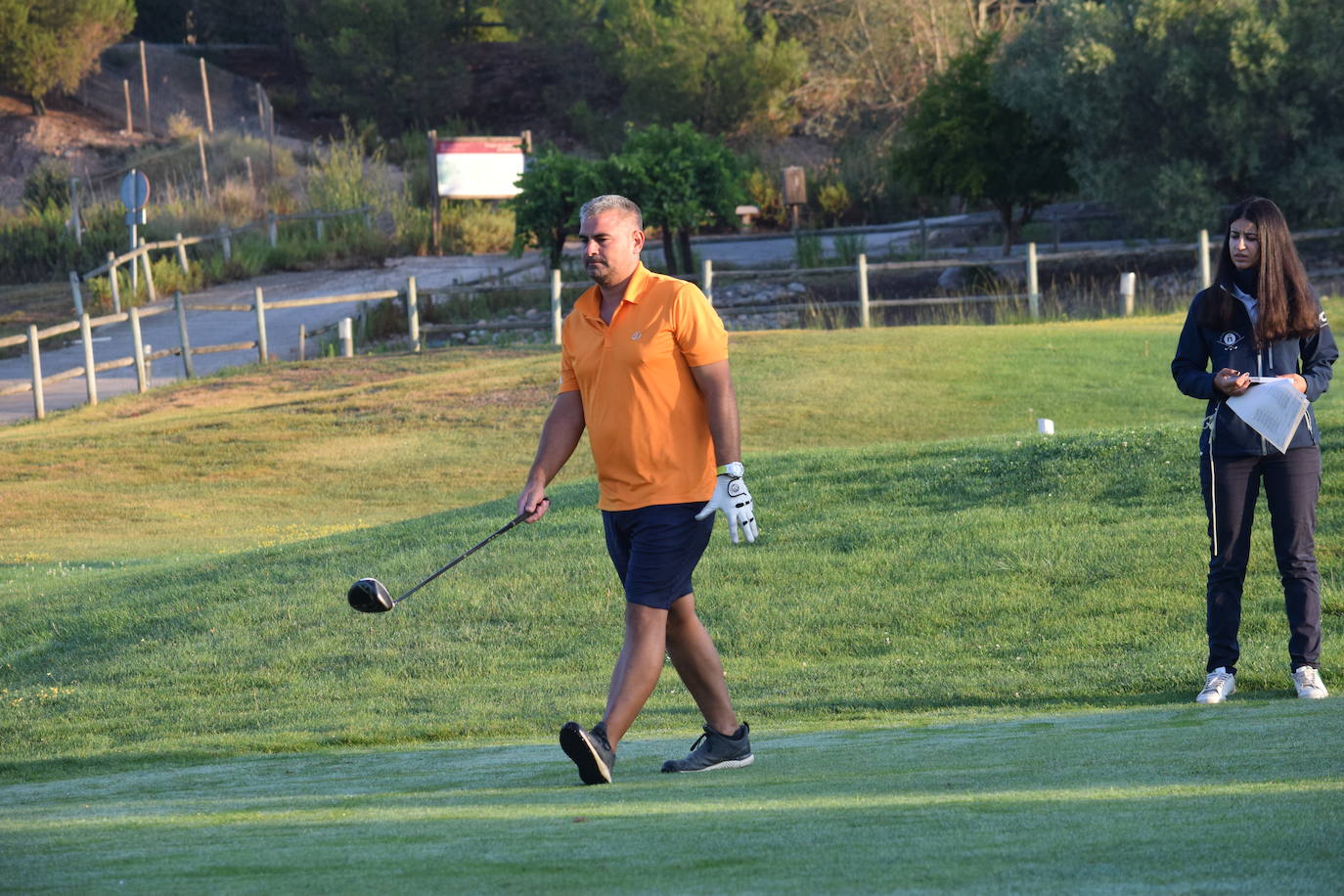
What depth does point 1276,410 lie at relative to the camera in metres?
7.01

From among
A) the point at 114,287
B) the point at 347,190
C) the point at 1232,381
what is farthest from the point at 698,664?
the point at 347,190

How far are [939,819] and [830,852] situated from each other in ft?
1.65

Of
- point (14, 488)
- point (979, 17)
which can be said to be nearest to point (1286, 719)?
point (14, 488)

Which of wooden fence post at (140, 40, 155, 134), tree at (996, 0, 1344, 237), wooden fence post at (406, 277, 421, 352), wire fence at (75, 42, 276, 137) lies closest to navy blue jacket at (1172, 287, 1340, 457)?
wooden fence post at (406, 277, 421, 352)

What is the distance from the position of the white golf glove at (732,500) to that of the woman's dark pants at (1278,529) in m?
2.44

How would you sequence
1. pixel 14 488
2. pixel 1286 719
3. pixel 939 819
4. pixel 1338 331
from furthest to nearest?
pixel 1338 331
pixel 14 488
pixel 1286 719
pixel 939 819

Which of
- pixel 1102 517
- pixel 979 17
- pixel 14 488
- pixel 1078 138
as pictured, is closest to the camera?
pixel 1102 517

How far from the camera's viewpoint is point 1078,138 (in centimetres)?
3594

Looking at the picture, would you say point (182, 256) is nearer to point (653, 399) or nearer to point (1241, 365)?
point (1241, 365)

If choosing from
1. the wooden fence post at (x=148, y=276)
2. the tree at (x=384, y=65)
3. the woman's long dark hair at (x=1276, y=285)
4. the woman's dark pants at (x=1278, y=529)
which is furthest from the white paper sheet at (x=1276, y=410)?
the tree at (x=384, y=65)

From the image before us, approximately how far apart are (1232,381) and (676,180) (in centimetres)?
2627

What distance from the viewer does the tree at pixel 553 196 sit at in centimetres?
3225

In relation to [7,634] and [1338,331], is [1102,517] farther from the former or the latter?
[1338,331]

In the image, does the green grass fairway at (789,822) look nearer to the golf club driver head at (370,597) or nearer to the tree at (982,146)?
the golf club driver head at (370,597)
